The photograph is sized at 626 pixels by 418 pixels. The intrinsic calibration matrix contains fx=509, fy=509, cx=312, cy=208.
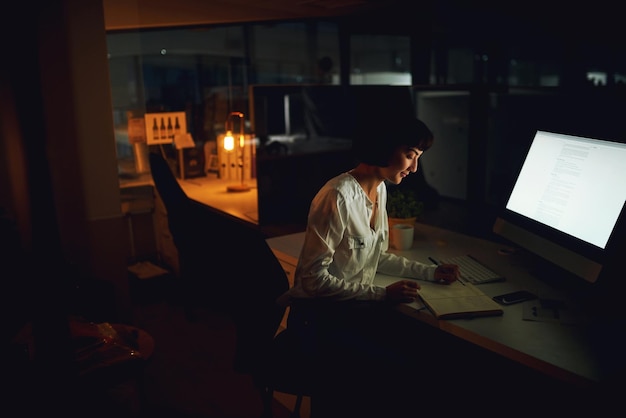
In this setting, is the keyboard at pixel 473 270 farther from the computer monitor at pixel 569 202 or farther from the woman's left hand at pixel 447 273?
the computer monitor at pixel 569 202

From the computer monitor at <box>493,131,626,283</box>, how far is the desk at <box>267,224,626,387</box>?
0.11 metres

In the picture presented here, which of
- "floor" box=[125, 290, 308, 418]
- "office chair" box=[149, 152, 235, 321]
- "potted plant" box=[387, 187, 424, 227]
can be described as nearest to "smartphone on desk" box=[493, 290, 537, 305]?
"potted plant" box=[387, 187, 424, 227]

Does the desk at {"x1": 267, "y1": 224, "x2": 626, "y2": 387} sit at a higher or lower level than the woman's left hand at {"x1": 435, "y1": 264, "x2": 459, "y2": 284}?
lower

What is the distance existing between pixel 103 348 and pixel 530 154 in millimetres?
1744

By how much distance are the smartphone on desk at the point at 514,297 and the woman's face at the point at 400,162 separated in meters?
0.52

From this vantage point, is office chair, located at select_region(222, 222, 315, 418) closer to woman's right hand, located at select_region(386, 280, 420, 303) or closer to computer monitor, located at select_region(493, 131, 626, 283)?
woman's right hand, located at select_region(386, 280, 420, 303)

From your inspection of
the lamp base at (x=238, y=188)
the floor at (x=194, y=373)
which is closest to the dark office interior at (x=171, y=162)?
the floor at (x=194, y=373)

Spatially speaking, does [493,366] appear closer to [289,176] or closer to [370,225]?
[370,225]

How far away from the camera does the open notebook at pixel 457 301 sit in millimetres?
1487

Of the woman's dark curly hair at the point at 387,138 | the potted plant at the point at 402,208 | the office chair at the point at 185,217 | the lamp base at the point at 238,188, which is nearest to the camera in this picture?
the woman's dark curly hair at the point at 387,138

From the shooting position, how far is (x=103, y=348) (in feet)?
6.13

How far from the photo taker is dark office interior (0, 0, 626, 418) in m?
0.78

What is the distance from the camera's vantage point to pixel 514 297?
5.29ft

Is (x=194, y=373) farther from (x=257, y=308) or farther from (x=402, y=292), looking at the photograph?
(x=402, y=292)
